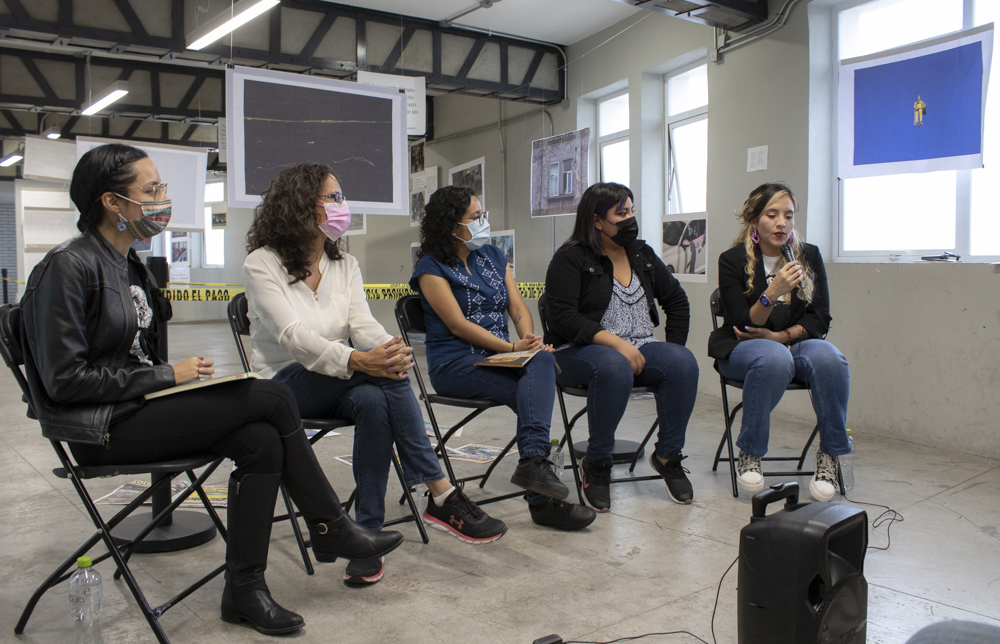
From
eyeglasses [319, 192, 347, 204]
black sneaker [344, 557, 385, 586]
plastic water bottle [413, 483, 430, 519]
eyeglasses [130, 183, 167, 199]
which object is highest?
eyeglasses [319, 192, 347, 204]

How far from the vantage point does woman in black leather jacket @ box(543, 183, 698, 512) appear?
272cm

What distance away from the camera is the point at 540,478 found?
92.9 inches

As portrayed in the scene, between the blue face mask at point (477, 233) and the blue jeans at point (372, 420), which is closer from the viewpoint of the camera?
the blue jeans at point (372, 420)

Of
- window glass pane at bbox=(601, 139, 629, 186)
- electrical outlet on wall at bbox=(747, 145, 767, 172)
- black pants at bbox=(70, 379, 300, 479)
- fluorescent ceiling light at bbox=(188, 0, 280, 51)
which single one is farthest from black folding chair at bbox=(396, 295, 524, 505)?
window glass pane at bbox=(601, 139, 629, 186)

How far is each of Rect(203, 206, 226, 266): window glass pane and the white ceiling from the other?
9098 millimetres

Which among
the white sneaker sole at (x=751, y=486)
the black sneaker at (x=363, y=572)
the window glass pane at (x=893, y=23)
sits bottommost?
the black sneaker at (x=363, y=572)

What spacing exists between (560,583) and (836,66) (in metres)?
3.72

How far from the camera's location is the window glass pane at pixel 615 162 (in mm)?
6336

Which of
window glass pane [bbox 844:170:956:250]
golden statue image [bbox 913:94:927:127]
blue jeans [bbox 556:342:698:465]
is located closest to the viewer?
blue jeans [bbox 556:342:698:465]

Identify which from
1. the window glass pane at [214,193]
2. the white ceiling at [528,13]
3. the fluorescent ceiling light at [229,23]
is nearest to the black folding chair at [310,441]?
the fluorescent ceiling light at [229,23]

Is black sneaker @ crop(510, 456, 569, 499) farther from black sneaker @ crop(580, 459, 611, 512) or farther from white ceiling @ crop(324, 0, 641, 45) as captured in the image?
white ceiling @ crop(324, 0, 641, 45)

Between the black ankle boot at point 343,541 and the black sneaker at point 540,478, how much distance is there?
546 millimetres

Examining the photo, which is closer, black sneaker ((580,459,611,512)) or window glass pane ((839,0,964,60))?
black sneaker ((580,459,611,512))

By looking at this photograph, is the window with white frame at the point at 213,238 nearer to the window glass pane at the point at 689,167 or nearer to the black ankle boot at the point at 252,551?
the window glass pane at the point at 689,167
